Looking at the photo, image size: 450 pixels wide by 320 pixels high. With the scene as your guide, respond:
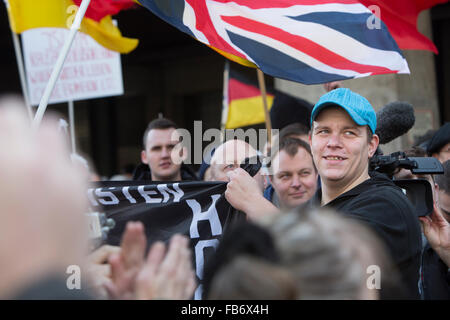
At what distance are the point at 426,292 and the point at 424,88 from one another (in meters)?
4.32

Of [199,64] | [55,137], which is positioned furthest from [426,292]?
[199,64]

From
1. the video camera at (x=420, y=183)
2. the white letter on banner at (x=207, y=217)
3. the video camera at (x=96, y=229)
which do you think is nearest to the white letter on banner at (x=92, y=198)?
the white letter on banner at (x=207, y=217)

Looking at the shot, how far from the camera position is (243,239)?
1.20 meters

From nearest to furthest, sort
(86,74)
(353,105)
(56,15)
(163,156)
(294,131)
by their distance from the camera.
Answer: (353,105) < (294,131) < (163,156) < (56,15) < (86,74)

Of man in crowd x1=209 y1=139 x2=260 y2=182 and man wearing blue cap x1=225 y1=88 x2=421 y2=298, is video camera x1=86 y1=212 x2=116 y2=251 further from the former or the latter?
man in crowd x1=209 y1=139 x2=260 y2=182

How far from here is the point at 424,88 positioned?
6910mm

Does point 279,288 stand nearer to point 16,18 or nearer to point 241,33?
point 241,33

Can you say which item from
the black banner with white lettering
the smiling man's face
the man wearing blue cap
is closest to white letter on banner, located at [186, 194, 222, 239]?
the black banner with white lettering

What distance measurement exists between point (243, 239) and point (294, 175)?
2.74 metres

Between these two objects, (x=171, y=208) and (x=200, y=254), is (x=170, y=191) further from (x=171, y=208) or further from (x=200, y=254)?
(x=200, y=254)

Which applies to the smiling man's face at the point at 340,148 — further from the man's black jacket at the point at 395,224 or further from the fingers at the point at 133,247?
the fingers at the point at 133,247

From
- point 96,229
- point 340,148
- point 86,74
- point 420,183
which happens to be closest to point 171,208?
point 96,229

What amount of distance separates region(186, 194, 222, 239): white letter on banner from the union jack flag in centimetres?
88

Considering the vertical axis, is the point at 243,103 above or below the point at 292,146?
above
